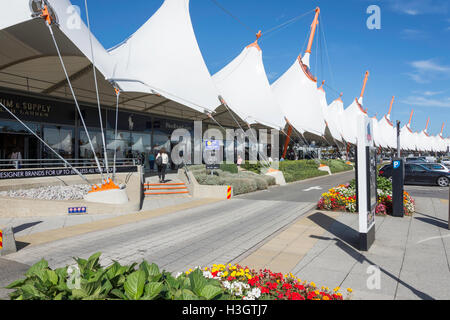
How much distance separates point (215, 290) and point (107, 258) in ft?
14.4

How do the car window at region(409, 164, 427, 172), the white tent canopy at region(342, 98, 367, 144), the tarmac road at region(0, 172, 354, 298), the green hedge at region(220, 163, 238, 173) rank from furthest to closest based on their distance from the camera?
the white tent canopy at region(342, 98, 367, 144)
the green hedge at region(220, 163, 238, 173)
the car window at region(409, 164, 427, 172)
the tarmac road at region(0, 172, 354, 298)

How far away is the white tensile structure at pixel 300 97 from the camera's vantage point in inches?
1507

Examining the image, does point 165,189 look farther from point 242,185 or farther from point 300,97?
point 300,97

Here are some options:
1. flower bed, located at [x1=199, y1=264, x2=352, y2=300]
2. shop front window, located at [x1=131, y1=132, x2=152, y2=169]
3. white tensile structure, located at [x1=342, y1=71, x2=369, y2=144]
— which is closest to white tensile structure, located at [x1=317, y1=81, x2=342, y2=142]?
white tensile structure, located at [x1=342, y1=71, x2=369, y2=144]

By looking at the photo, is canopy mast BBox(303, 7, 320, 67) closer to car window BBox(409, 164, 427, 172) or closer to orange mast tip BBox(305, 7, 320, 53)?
orange mast tip BBox(305, 7, 320, 53)

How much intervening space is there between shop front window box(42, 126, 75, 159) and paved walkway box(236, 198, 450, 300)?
603 inches

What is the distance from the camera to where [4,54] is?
13523 millimetres

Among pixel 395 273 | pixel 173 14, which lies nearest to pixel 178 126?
pixel 173 14

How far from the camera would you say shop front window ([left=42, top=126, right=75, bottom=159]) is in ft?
58.9

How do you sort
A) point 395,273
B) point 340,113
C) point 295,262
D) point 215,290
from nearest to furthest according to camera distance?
1. point 215,290
2. point 395,273
3. point 295,262
4. point 340,113

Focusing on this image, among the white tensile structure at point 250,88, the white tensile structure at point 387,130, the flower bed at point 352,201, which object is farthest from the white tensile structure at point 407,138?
the flower bed at point 352,201

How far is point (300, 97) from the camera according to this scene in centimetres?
3925

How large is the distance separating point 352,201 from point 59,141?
16446mm
